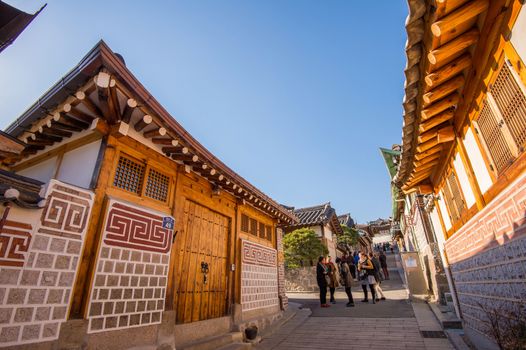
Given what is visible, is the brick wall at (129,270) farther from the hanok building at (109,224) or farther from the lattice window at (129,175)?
the lattice window at (129,175)

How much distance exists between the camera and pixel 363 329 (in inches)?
278

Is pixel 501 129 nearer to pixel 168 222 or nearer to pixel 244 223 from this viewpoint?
pixel 168 222

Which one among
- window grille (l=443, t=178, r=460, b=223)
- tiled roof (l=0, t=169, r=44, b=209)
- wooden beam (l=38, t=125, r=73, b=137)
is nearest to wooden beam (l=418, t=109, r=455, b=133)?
window grille (l=443, t=178, r=460, b=223)

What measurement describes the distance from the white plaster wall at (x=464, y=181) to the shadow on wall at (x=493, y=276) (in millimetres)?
427

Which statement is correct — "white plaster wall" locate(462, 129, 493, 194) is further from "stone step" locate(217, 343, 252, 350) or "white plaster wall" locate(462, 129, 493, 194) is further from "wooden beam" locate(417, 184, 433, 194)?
"stone step" locate(217, 343, 252, 350)

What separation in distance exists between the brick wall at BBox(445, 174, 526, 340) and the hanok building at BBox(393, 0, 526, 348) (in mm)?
14

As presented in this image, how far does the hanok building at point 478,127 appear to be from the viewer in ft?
8.47

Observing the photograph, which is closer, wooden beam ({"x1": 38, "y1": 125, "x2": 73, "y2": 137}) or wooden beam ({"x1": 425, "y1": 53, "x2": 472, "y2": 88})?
wooden beam ({"x1": 425, "y1": 53, "x2": 472, "y2": 88})

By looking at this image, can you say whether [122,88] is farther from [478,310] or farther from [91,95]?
[478,310]

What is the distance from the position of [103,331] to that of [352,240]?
21546 mm

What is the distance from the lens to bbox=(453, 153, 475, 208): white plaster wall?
4353 millimetres

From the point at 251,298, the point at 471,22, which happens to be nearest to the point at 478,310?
the point at 471,22

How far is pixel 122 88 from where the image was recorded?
3838 mm

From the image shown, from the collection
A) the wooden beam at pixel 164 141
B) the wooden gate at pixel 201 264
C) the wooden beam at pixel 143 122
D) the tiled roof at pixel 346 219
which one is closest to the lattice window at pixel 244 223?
the wooden gate at pixel 201 264
